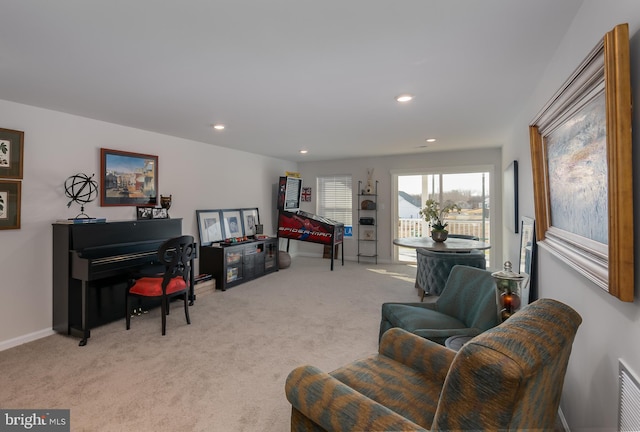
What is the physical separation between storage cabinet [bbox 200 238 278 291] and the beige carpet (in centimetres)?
50

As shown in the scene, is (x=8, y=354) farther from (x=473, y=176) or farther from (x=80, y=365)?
(x=473, y=176)

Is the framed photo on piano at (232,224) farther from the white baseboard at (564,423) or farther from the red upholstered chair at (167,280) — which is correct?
the white baseboard at (564,423)

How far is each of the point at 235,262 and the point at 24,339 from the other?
2558mm

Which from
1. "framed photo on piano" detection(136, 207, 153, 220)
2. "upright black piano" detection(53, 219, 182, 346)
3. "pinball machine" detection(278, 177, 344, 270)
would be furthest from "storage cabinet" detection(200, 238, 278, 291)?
"upright black piano" detection(53, 219, 182, 346)

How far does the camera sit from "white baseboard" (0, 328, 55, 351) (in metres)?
2.90

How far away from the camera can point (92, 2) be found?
1521mm

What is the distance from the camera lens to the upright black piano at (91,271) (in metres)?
3.08

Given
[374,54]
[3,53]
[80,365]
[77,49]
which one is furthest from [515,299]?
[3,53]

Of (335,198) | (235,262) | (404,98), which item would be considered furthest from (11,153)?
(335,198)

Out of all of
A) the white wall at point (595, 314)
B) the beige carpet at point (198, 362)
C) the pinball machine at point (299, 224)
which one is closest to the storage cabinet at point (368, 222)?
the pinball machine at point (299, 224)

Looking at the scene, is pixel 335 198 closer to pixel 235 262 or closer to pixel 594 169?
pixel 235 262

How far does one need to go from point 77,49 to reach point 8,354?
2715mm

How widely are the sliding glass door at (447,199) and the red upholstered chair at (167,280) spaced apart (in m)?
4.59

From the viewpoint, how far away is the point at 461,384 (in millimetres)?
835
